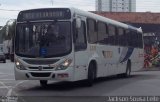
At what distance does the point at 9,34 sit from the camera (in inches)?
725

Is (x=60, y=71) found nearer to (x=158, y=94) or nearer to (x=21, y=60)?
(x=21, y=60)

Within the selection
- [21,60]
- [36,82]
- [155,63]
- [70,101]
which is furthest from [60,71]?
[155,63]

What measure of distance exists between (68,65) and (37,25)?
6.42 feet

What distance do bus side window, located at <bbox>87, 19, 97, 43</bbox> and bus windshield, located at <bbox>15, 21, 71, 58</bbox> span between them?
7.11 ft

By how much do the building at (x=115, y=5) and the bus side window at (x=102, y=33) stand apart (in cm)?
4472

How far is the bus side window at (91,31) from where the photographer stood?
1971 centimetres

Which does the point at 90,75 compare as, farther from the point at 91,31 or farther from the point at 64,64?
the point at 64,64

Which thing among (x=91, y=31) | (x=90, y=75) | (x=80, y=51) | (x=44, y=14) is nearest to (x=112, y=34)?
(x=91, y=31)

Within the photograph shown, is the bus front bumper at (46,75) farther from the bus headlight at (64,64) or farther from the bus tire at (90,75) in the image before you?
the bus tire at (90,75)

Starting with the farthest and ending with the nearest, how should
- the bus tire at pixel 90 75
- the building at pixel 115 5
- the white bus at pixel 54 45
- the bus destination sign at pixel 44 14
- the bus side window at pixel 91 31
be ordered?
1. the building at pixel 115 5
2. the bus side window at pixel 91 31
3. the bus tire at pixel 90 75
4. the bus destination sign at pixel 44 14
5. the white bus at pixel 54 45

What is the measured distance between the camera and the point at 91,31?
20.0 metres

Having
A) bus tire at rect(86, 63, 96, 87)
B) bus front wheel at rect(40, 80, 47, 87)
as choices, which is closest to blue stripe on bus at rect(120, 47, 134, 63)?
bus tire at rect(86, 63, 96, 87)

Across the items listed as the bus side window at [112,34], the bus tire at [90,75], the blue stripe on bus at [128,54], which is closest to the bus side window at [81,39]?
the bus tire at [90,75]

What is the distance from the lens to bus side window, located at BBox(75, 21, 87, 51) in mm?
18080
